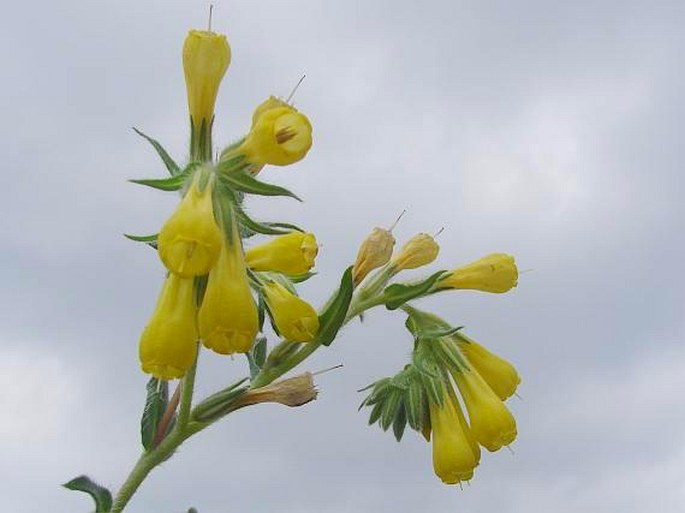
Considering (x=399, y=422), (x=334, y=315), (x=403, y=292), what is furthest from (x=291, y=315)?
(x=399, y=422)

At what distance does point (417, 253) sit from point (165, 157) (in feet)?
5.93

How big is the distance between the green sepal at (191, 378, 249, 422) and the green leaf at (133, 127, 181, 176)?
1074 mm

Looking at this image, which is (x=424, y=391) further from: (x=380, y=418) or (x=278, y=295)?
(x=278, y=295)

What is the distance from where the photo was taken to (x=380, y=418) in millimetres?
5887

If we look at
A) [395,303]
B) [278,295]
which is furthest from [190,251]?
[395,303]

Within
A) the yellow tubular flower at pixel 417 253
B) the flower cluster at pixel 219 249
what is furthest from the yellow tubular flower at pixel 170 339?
the yellow tubular flower at pixel 417 253

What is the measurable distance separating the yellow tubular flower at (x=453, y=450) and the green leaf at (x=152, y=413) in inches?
61.0

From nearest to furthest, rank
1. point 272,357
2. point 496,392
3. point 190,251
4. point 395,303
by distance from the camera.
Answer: point 190,251
point 272,357
point 395,303
point 496,392

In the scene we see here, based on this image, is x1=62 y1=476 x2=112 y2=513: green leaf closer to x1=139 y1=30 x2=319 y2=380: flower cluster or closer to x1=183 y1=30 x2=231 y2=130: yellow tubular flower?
x1=139 y1=30 x2=319 y2=380: flower cluster

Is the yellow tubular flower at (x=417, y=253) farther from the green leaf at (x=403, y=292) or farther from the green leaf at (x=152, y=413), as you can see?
the green leaf at (x=152, y=413)

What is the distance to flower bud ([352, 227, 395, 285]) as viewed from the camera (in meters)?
5.51

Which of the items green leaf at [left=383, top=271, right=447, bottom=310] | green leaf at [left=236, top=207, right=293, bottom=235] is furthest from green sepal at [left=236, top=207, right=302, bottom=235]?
green leaf at [left=383, top=271, right=447, bottom=310]

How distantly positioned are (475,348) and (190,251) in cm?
248

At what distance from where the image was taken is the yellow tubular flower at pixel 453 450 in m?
5.36
